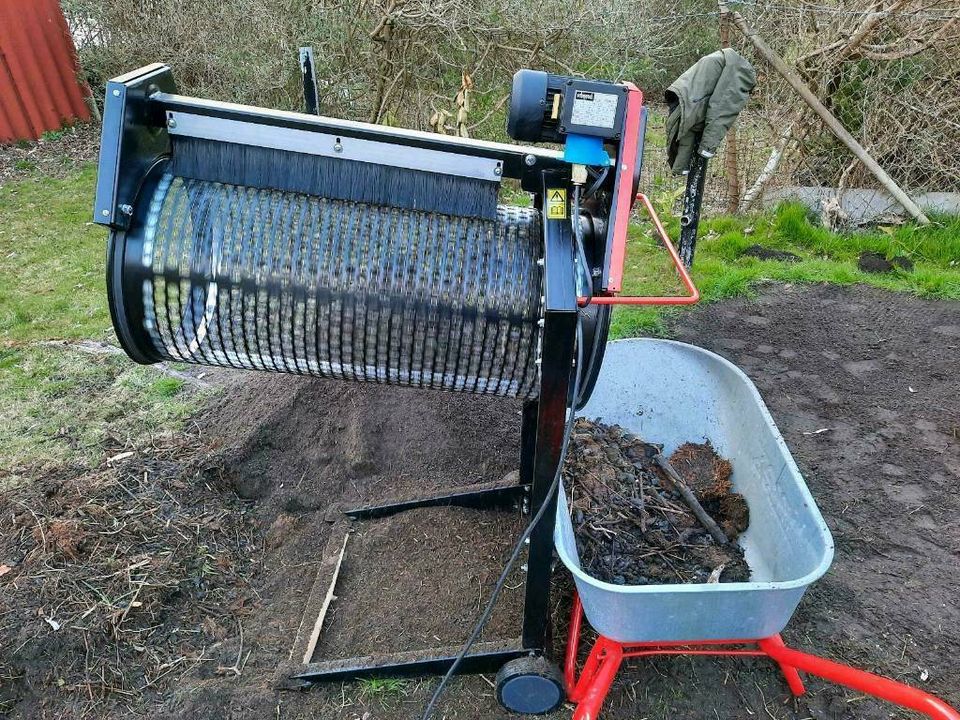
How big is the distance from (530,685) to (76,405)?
256 cm

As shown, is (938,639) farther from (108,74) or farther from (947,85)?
(108,74)

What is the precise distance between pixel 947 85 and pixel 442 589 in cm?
524

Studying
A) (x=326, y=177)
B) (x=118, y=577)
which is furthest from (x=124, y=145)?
(x=118, y=577)

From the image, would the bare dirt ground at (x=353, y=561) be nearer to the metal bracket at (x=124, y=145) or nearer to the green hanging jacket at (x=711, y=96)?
the metal bracket at (x=124, y=145)

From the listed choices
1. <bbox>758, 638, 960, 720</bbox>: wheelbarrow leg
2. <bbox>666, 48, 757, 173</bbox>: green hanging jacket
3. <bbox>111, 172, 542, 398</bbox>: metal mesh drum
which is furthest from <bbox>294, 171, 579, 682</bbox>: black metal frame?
<bbox>666, 48, 757, 173</bbox>: green hanging jacket

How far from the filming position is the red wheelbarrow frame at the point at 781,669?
155cm

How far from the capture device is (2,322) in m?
4.05

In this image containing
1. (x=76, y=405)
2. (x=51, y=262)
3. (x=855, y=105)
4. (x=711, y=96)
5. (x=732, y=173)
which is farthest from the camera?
(x=732, y=173)

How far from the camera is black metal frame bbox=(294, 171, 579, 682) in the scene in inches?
61.6

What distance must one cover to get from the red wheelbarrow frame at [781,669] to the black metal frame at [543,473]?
133mm

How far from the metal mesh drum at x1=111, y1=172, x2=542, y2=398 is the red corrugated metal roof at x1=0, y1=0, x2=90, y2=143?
667cm

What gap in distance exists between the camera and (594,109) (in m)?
1.58

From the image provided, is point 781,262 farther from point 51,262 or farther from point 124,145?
point 51,262

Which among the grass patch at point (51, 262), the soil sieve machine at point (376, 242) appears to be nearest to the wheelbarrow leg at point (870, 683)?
the soil sieve machine at point (376, 242)
